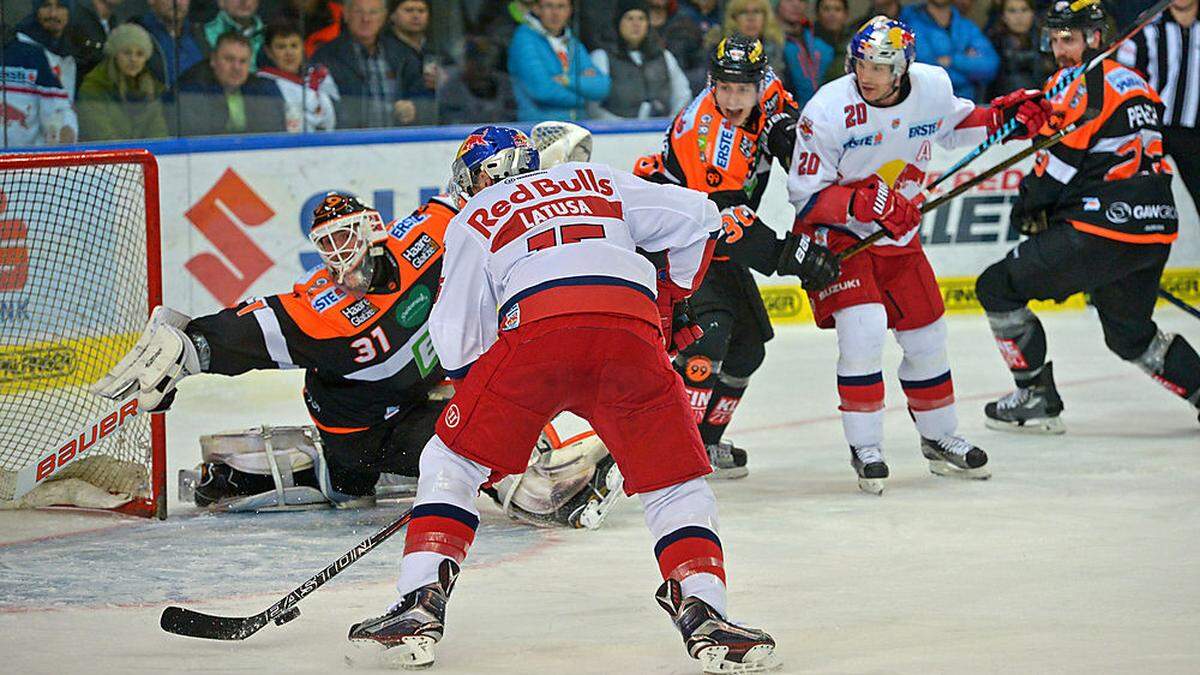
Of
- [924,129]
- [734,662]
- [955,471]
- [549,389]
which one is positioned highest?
[924,129]

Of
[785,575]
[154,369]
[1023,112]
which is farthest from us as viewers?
[1023,112]

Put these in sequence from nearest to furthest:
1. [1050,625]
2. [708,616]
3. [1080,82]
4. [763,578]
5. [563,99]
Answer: [708,616] < [1050,625] < [763,578] < [1080,82] < [563,99]

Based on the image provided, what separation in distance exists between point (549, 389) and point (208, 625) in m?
0.89

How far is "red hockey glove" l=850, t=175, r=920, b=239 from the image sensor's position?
4964 mm

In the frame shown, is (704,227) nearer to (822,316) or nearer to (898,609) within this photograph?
(898,609)

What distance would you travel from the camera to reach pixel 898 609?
3.83 m

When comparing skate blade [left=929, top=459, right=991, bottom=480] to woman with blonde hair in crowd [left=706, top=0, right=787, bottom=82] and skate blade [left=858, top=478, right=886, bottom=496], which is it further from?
woman with blonde hair in crowd [left=706, top=0, right=787, bottom=82]

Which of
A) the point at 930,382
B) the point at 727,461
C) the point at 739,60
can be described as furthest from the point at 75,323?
the point at 930,382

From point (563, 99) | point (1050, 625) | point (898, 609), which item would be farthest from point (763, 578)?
point (563, 99)

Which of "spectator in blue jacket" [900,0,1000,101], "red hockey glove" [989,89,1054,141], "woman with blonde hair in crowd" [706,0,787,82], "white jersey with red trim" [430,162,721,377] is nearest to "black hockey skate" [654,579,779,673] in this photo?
"white jersey with red trim" [430,162,721,377]

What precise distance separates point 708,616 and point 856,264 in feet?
6.77

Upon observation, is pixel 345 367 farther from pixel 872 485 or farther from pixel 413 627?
pixel 872 485

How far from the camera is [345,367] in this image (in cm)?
466

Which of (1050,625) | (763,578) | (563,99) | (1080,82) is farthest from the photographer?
(563,99)
